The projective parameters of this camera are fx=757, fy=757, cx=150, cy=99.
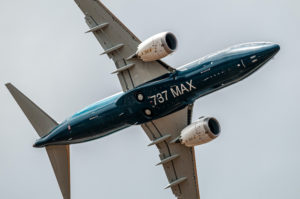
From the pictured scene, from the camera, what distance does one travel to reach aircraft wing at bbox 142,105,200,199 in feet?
208

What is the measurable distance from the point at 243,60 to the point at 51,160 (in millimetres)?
18455

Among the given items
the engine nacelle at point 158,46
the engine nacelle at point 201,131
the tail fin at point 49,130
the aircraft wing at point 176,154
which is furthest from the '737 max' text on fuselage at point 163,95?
the aircraft wing at point 176,154

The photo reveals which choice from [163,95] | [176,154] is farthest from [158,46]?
[176,154]

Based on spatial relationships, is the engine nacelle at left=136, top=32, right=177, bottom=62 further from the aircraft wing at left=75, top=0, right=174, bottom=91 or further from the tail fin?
the tail fin

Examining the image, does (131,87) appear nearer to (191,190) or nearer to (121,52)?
(121,52)

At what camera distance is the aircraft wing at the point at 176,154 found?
2498 inches

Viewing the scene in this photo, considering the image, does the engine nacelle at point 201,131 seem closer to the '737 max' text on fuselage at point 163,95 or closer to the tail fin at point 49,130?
the '737 max' text on fuselage at point 163,95

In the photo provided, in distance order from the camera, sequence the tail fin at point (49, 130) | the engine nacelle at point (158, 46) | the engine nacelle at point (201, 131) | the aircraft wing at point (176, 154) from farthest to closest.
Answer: the aircraft wing at point (176, 154)
the tail fin at point (49, 130)
the engine nacelle at point (201, 131)
the engine nacelle at point (158, 46)

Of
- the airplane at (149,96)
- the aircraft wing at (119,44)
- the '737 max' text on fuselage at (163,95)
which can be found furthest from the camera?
the aircraft wing at (119,44)

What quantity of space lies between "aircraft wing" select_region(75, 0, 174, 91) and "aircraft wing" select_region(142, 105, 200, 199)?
467 cm

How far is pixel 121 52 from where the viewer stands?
2379 inches

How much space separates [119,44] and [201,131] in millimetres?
9477

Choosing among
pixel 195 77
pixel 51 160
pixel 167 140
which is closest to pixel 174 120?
pixel 167 140

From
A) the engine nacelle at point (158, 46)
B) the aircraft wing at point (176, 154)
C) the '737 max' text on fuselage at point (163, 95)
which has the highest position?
the engine nacelle at point (158, 46)
